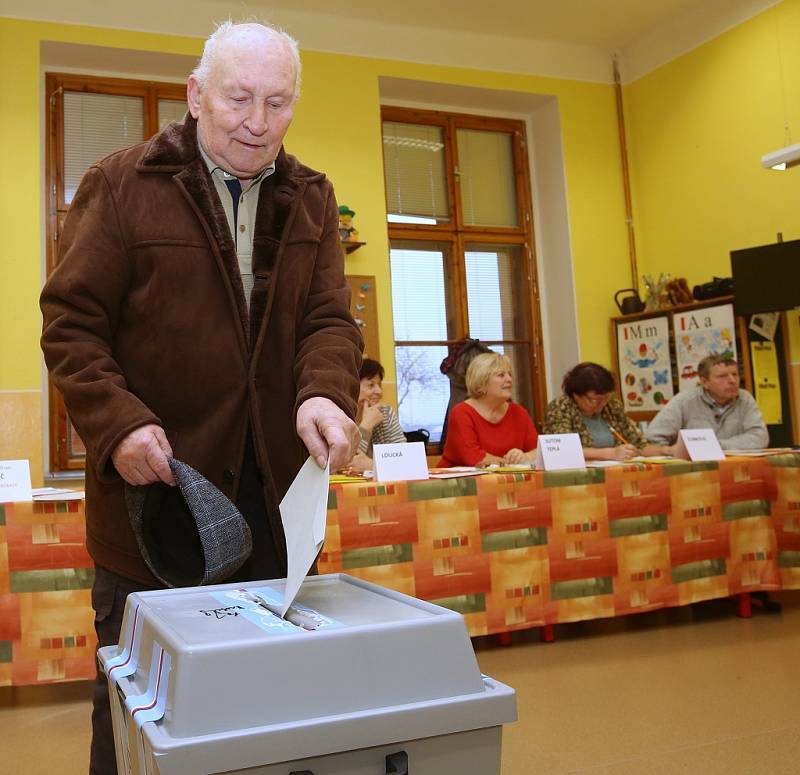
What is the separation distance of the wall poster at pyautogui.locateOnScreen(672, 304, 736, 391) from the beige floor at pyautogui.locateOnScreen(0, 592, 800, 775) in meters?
2.26

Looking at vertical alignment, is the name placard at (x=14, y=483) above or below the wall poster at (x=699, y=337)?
below

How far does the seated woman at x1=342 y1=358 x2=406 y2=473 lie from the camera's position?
443cm

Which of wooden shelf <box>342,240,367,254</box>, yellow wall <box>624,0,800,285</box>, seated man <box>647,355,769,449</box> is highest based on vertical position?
yellow wall <box>624,0,800,285</box>

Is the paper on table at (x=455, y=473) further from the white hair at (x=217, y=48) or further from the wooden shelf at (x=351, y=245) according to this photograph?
the wooden shelf at (x=351, y=245)

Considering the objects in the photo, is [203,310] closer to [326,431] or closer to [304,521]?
[326,431]

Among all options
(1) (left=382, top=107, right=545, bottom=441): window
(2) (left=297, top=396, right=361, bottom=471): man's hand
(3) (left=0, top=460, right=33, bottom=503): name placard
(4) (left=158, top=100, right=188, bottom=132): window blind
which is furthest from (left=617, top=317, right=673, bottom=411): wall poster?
(2) (left=297, top=396, right=361, bottom=471): man's hand

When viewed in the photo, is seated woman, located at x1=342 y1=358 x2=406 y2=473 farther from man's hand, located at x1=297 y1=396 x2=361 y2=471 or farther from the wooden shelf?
man's hand, located at x1=297 y1=396 x2=361 y2=471

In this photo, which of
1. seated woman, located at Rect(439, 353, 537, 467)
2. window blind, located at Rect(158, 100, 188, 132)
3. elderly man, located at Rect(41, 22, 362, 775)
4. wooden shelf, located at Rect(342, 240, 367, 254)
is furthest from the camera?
window blind, located at Rect(158, 100, 188, 132)

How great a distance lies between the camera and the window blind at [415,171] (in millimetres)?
6594

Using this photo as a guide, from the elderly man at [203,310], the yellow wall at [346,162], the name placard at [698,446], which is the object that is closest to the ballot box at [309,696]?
the elderly man at [203,310]

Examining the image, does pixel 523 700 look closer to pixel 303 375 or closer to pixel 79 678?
pixel 79 678

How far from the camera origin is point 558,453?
3580 millimetres

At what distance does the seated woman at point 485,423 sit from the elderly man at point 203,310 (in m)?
2.90

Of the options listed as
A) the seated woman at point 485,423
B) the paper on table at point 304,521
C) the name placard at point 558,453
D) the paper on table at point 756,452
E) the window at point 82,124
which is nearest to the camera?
the paper on table at point 304,521
